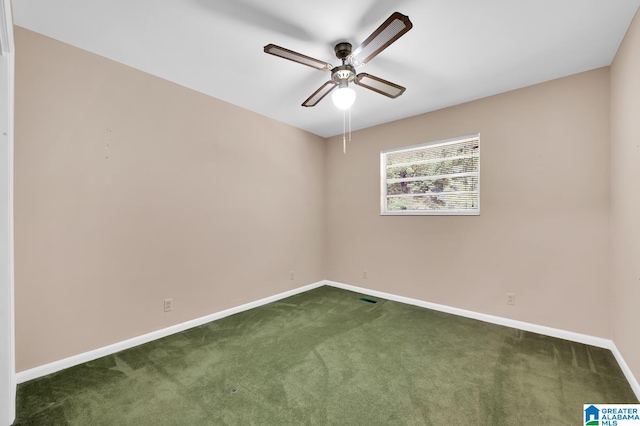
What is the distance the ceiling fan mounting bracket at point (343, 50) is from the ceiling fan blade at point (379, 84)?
0.62 feet

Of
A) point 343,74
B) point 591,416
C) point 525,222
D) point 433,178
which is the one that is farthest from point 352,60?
point 591,416

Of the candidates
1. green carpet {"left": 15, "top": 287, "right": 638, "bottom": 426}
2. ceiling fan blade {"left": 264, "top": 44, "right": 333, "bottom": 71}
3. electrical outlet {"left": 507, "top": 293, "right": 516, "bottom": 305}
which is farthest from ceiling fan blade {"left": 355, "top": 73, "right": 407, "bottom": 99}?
electrical outlet {"left": 507, "top": 293, "right": 516, "bottom": 305}

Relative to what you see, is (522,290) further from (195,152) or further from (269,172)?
(195,152)

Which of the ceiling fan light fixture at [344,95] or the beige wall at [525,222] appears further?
the beige wall at [525,222]

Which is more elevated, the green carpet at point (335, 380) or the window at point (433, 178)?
the window at point (433, 178)

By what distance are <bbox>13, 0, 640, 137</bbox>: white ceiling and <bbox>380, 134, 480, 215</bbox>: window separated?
793 millimetres

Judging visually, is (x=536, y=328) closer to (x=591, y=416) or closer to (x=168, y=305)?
(x=591, y=416)

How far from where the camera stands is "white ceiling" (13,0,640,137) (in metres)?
1.77

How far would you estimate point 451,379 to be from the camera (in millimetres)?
2002

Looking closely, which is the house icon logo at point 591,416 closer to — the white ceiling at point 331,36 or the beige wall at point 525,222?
the beige wall at point 525,222

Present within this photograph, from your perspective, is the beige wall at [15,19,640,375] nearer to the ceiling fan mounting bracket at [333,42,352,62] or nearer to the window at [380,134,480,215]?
the window at [380,134,480,215]

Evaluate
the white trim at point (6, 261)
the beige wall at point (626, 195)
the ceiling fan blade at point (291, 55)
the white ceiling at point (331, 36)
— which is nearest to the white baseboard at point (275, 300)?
the beige wall at point (626, 195)

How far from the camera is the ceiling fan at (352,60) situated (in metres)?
1.54

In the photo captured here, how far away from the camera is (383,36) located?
1.62 metres
